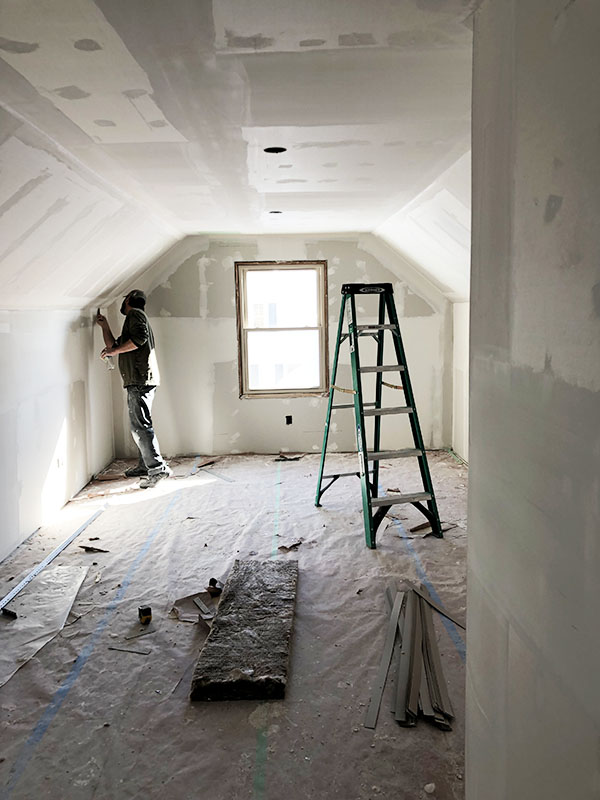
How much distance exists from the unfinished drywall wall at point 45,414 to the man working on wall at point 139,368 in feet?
1.29

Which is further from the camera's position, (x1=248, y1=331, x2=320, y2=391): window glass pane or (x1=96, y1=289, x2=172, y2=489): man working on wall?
(x1=248, y1=331, x2=320, y2=391): window glass pane

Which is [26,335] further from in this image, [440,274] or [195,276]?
[440,274]

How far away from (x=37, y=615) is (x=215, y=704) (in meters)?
1.31

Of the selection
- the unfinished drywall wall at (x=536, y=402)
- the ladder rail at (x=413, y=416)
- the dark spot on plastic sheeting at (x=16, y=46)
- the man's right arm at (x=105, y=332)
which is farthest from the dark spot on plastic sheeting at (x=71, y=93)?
the man's right arm at (x=105, y=332)

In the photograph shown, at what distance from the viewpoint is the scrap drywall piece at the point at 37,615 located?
3012 mm

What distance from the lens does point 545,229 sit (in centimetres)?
123

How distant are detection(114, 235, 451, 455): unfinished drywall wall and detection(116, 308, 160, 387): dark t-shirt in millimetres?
856

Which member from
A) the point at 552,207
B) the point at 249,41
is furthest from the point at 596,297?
the point at 249,41

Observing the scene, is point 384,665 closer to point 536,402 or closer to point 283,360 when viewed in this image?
point 536,402

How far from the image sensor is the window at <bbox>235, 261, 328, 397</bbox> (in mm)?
6750

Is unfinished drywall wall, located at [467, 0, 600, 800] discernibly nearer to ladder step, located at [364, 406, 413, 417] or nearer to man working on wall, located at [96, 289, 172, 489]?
ladder step, located at [364, 406, 413, 417]

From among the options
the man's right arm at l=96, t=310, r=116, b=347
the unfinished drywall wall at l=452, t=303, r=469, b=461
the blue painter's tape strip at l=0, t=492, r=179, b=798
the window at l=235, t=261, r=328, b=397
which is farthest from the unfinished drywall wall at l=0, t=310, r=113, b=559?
the unfinished drywall wall at l=452, t=303, r=469, b=461

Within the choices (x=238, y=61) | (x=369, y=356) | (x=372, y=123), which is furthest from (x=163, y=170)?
(x=369, y=356)

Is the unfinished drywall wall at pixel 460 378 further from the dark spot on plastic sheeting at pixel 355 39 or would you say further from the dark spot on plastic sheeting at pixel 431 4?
the dark spot on plastic sheeting at pixel 431 4
